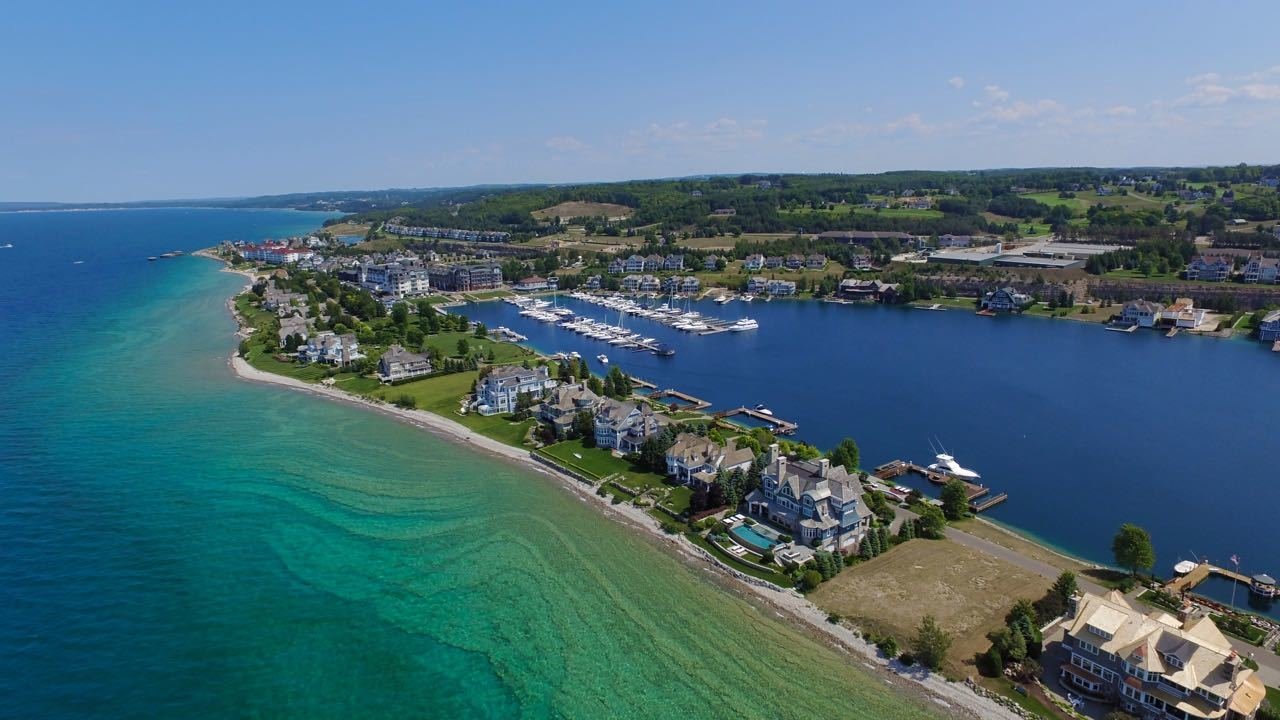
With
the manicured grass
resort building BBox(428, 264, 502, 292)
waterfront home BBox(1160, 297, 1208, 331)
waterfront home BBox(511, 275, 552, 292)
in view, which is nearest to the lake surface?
waterfront home BBox(1160, 297, 1208, 331)

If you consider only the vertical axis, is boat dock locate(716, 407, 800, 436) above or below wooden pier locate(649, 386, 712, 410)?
below

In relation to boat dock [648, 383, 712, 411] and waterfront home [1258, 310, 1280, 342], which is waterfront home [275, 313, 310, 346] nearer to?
boat dock [648, 383, 712, 411]

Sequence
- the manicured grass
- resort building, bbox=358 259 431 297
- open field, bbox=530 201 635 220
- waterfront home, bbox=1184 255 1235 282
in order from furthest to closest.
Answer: open field, bbox=530 201 635 220, resort building, bbox=358 259 431 297, waterfront home, bbox=1184 255 1235 282, the manicured grass

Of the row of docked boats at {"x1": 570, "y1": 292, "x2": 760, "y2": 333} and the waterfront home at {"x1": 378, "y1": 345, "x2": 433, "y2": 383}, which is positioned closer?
the waterfront home at {"x1": 378, "y1": 345, "x2": 433, "y2": 383}

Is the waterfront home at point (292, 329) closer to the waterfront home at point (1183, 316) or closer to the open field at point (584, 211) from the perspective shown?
the waterfront home at point (1183, 316)

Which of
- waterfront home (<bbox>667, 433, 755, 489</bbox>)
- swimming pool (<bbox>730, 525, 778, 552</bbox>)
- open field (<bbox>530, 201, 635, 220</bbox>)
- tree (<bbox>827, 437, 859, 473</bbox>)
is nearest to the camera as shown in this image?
swimming pool (<bbox>730, 525, 778, 552</bbox>)

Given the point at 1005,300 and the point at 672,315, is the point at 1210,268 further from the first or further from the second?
the point at 672,315
